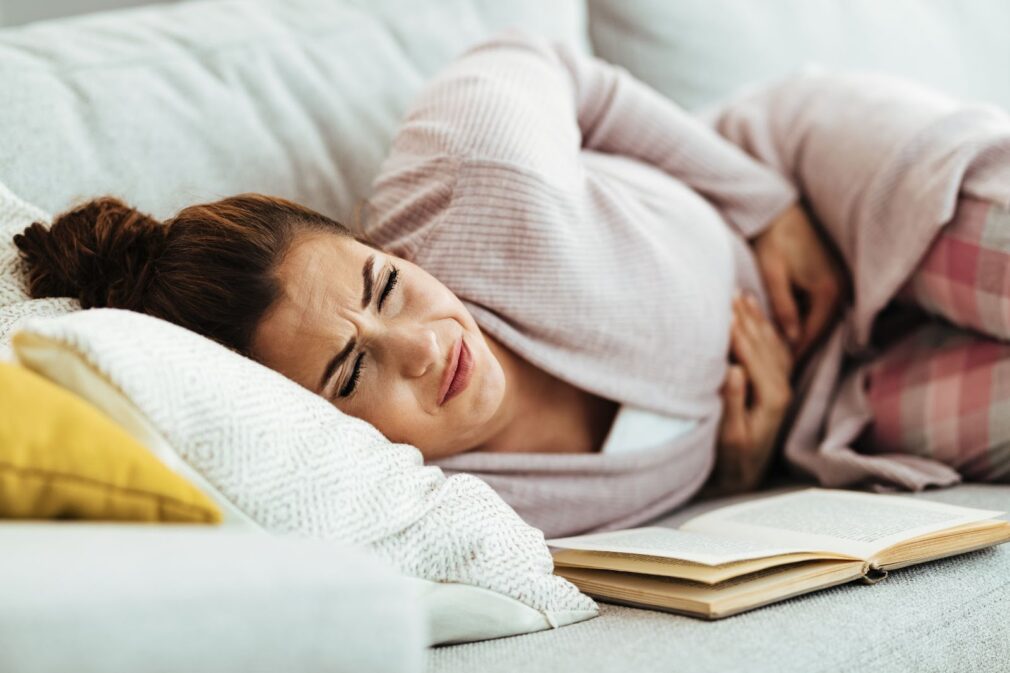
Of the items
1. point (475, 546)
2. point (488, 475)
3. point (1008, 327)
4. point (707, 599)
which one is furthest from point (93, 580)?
point (1008, 327)

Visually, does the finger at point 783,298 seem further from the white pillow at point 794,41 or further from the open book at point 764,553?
the open book at point 764,553

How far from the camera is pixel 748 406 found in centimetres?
146

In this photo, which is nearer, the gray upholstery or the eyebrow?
the gray upholstery

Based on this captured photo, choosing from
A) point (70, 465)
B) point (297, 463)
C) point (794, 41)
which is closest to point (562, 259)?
point (297, 463)

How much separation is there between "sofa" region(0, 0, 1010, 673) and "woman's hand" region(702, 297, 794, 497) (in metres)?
0.05

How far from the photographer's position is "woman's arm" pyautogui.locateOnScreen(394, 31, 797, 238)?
4.03 ft

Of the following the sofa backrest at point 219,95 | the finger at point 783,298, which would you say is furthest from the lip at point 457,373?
the finger at point 783,298

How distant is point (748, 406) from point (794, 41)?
81 cm

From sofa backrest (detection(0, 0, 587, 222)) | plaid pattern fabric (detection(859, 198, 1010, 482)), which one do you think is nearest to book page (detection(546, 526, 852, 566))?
plaid pattern fabric (detection(859, 198, 1010, 482))

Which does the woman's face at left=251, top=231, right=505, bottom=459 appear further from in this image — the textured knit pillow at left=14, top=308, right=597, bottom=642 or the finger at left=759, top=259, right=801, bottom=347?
the finger at left=759, top=259, right=801, bottom=347

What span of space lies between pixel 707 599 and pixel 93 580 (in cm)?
47

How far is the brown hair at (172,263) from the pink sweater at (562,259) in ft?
0.78

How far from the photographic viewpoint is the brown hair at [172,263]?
99 cm

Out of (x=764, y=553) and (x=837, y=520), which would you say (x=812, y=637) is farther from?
(x=837, y=520)
